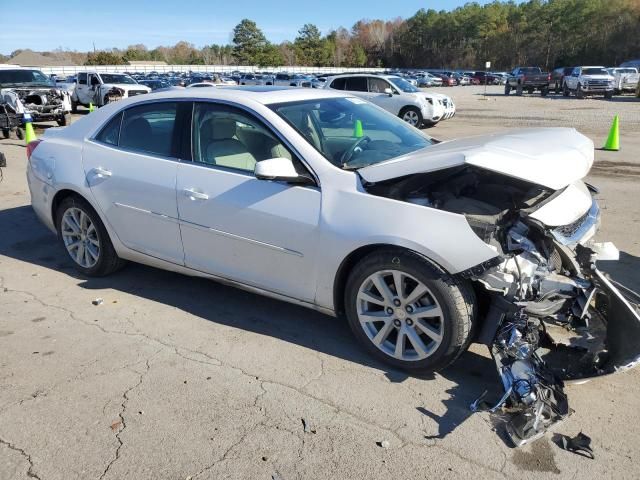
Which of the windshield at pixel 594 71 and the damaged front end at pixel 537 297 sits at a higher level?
the windshield at pixel 594 71

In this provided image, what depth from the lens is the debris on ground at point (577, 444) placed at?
99.9 inches

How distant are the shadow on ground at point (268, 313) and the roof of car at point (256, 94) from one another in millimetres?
1603

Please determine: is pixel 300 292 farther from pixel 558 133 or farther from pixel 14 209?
pixel 14 209

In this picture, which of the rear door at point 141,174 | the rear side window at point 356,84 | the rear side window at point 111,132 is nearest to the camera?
the rear door at point 141,174

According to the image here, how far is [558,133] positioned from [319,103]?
180cm

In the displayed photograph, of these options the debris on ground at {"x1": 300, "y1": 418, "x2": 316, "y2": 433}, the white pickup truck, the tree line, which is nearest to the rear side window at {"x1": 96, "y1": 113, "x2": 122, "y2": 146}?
the debris on ground at {"x1": 300, "y1": 418, "x2": 316, "y2": 433}

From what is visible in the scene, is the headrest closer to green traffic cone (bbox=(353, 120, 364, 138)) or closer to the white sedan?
the white sedan

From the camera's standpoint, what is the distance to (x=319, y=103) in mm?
4121

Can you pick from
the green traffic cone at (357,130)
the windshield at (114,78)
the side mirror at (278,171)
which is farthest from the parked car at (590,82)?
the side mirror at (278,171)

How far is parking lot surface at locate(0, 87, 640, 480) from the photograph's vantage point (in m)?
2.52

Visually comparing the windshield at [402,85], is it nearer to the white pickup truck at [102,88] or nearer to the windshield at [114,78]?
the white pickup truck at [102,88]

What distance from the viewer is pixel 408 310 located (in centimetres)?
312

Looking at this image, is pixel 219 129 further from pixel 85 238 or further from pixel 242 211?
pixel 85 238

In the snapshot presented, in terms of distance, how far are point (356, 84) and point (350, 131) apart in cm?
1432
